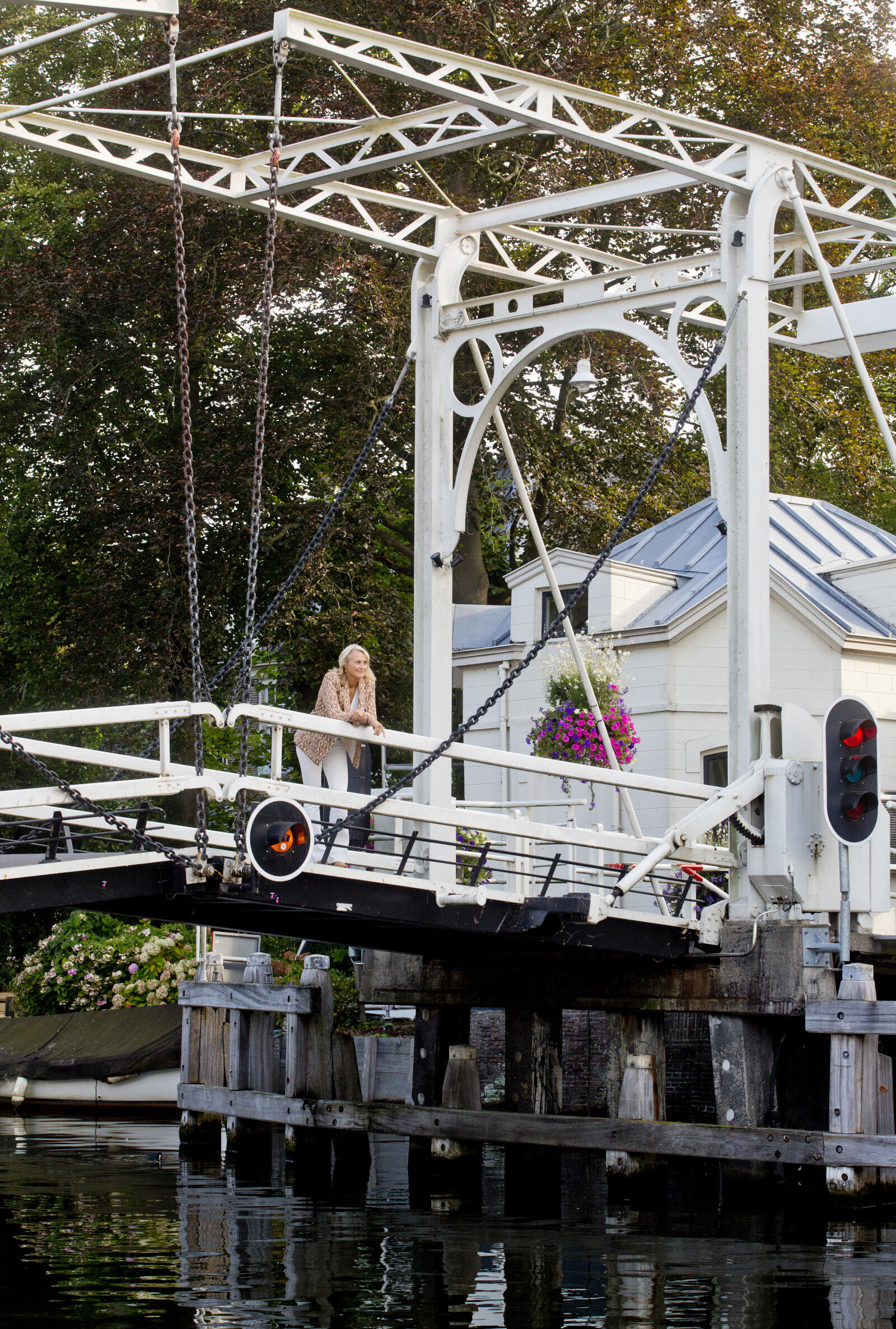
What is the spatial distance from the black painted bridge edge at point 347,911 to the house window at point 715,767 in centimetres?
928

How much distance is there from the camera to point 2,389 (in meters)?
23.4

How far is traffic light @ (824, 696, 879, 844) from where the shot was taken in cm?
1039

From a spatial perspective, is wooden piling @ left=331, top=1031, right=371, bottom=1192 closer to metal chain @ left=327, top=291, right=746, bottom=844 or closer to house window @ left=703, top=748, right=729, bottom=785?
Answer: metal chain @ left=327, top=291, right=746, bottom=844

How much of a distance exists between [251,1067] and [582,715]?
462 cm

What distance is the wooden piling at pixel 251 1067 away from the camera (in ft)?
44.5

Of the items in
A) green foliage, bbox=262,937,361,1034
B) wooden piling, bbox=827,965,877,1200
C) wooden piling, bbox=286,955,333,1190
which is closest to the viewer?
wooden piling, bbox=827,965,877,1200

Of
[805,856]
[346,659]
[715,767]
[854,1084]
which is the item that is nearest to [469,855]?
[346,659]

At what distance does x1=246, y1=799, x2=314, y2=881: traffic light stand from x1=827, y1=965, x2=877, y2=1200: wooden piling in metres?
3.17

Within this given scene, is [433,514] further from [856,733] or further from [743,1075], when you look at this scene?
[743,1075]

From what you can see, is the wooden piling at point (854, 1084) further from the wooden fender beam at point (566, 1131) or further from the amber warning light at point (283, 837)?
the amber warning light at point (283, 837)

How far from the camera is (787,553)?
70.4ft

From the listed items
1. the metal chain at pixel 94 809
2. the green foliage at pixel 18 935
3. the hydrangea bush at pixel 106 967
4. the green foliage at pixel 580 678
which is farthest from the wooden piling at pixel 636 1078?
the green foliage at pixel 18 935

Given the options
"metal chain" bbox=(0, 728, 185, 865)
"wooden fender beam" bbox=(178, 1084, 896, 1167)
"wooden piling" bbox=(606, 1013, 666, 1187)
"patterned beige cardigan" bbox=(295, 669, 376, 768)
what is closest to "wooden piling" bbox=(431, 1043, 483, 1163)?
"wooden fender beam" bbox=(178, 1084, 896, 1167)

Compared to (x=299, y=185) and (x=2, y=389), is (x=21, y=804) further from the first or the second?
(x=2, y=389)
